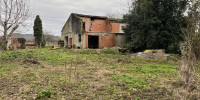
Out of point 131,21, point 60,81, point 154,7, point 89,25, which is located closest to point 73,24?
point 89,25

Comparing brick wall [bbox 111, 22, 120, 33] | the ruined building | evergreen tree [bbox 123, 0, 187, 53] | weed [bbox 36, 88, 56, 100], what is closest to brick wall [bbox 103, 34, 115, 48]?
the ruined building

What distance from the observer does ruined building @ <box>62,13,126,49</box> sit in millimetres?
22344

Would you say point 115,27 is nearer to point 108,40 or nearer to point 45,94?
point 108,40

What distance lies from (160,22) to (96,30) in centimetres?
1044

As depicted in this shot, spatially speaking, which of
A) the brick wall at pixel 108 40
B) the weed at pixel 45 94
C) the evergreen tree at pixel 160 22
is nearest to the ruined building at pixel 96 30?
the brick wall at pixel 108 40

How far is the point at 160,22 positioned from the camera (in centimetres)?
1489

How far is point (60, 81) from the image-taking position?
5.42 meters

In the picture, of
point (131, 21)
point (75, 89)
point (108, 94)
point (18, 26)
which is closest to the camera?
point (108, 94)

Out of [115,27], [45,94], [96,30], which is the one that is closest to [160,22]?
[115,27]

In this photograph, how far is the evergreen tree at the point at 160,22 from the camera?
14703mm

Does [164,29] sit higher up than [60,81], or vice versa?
[164,29]

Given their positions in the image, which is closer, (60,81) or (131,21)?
(60,81)

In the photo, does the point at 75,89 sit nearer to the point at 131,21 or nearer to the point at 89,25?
the point at 131,21

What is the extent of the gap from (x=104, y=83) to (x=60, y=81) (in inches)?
62.4
